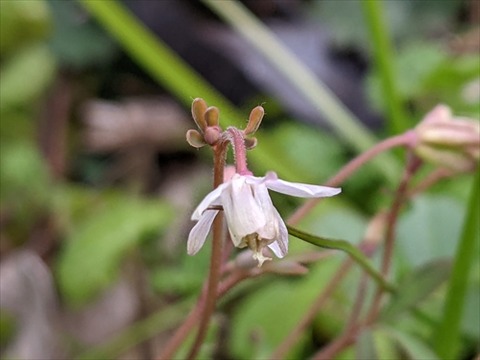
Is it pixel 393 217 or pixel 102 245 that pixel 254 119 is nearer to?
pixel 393 217

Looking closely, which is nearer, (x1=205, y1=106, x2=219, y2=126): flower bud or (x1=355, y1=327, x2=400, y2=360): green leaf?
(x1=205, y1=106, x2=219, y2=126): flower bud

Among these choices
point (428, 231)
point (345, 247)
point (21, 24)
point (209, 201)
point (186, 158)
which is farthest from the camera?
point (186, 158)

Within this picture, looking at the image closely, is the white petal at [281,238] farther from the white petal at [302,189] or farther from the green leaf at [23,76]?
the green leaf at [23,76]

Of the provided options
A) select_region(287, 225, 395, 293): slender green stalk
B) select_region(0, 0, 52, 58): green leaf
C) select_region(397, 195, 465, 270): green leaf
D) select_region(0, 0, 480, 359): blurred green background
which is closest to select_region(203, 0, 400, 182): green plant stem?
select_region(0, 0, 480, 359): blurred green background

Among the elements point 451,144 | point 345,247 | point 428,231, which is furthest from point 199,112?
point 428,231

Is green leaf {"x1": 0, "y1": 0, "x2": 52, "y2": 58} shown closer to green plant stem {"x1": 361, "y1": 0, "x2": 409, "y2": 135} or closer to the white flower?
green plant stem {"x1": 361, "y1": 0, "x2": 409, "y2": 135}

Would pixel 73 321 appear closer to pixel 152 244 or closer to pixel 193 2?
pixel 152 244

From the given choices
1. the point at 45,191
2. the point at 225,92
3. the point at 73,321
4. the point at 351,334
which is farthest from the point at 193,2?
the point at 351,334
